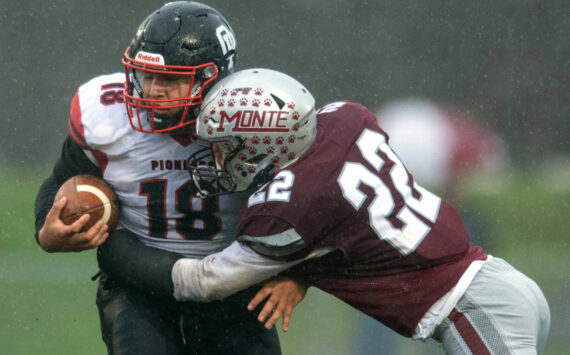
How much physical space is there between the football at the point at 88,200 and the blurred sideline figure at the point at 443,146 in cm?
337

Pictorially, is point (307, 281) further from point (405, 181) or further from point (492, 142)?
point (492, 142)

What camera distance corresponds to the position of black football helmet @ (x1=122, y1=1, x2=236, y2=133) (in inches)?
91.5

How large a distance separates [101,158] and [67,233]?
25 centimetres

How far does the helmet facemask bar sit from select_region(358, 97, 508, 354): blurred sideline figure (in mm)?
3314

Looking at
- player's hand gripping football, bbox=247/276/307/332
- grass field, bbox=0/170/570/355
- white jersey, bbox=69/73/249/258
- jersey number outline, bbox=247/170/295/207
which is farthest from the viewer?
grass field, bbox=0/170/570/355

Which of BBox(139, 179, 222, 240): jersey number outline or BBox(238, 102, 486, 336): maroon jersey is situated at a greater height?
BBox(238, 102, 486, 336): maroon jersey

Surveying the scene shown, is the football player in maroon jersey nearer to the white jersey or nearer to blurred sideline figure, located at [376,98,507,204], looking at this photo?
the white jersey

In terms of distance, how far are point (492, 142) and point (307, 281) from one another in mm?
3863

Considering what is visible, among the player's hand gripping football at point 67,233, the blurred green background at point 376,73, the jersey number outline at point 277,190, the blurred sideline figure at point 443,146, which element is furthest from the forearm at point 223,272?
the blurred sideline figure at point 443,146

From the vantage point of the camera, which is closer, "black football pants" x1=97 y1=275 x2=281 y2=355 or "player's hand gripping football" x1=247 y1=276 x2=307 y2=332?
"player's hand gripping football" x1=247 y1=276 x2=307 y2=332

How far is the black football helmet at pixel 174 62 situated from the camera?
2.32 metres

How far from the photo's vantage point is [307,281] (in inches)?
92.7

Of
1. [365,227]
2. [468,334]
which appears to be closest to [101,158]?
[365,227]

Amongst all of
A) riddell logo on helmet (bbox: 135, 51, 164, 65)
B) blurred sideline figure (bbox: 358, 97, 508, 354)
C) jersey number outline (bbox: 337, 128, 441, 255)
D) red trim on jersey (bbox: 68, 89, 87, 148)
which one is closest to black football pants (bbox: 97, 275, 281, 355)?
red trim on jersey (bbox: 68, 89, 87, 148)
